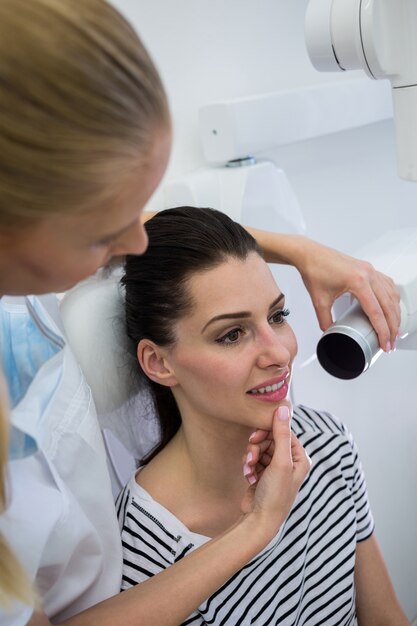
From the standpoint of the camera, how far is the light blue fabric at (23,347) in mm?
1051

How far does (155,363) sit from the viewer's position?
135cm

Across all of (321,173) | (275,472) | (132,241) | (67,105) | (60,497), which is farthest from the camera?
(321,173)

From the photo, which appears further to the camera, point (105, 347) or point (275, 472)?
point (105, 347)

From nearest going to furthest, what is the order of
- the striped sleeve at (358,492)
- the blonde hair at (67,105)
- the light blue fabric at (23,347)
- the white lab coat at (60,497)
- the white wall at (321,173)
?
the blonde hair at (67,105) < the white lab coat at (60,497) < the light blue fabric at (23,347) < the striped sleeve at (358,492) < the white wall at (321,173)

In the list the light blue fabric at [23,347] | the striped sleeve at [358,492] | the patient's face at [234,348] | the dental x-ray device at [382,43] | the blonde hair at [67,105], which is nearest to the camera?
the blonde hair at [67,105]

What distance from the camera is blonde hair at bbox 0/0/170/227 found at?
644 millimetres

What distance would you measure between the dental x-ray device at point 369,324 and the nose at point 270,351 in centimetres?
6

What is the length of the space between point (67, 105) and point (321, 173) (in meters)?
1.44

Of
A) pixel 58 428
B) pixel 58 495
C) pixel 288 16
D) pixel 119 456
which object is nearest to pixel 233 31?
pixel 288 16

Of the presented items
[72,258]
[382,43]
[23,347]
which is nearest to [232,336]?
[23,347]

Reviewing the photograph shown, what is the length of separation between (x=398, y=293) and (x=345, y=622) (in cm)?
58

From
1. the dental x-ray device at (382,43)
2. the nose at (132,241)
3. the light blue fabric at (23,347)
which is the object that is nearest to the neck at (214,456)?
the light blue fabric at (23,347)

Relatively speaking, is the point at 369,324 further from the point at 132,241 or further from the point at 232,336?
the point at 132,241

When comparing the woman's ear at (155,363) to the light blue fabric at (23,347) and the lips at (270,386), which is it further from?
the light blue fabric at (23,347)
